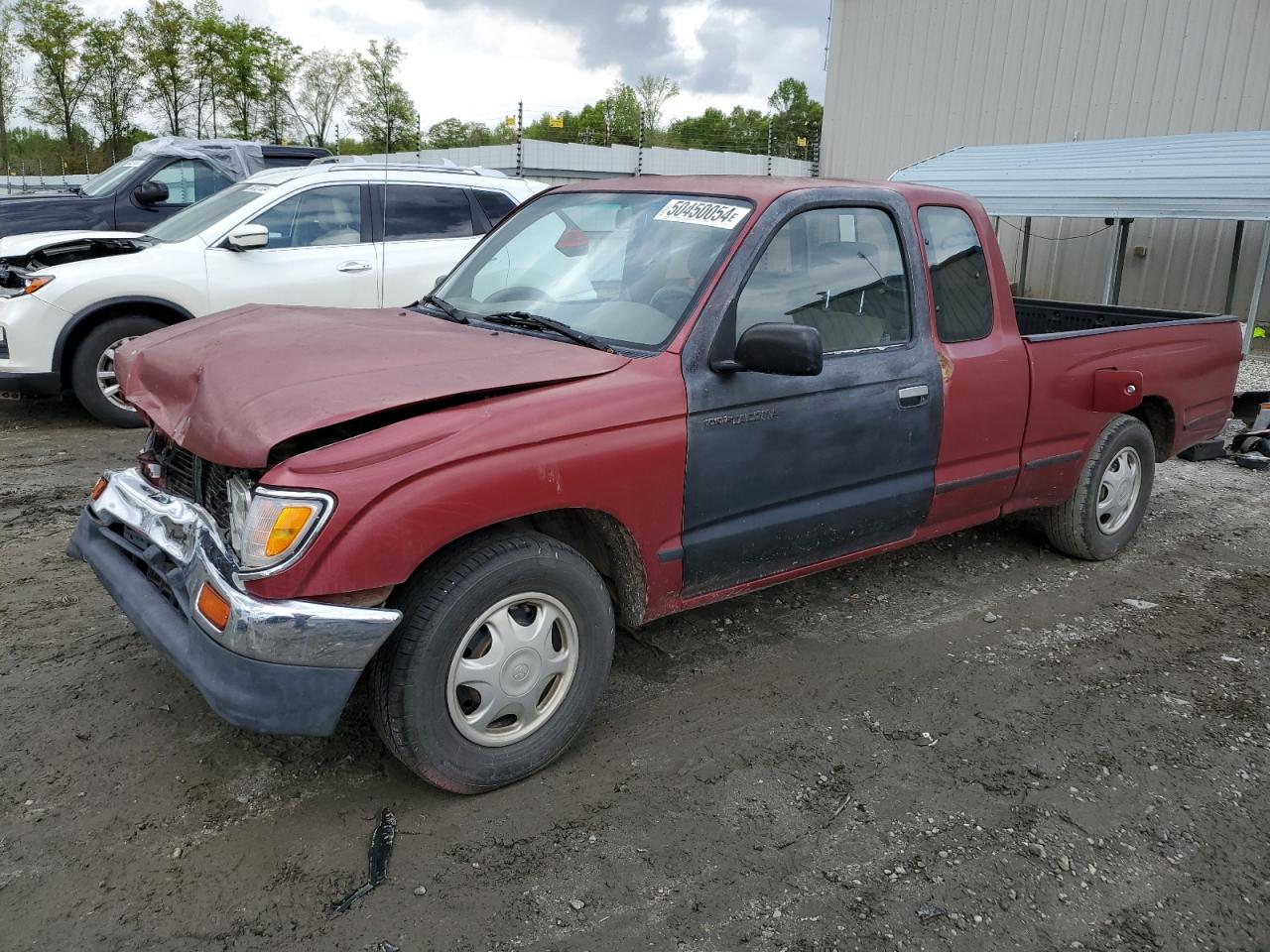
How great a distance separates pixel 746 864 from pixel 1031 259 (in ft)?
57.2

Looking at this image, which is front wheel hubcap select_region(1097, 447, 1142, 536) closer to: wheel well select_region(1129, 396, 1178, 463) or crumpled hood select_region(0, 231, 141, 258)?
wheel well select_region(1129, 396, 1178, 463)

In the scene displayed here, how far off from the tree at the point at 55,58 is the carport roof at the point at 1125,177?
37.2 meters

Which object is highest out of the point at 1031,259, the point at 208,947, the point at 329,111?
the point at 329,111

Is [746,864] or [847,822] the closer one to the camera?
[746,864]

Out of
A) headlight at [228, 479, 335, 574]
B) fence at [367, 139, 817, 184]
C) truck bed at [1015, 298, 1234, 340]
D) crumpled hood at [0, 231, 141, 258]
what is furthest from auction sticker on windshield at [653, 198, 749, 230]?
fence at [367, 139, 817, 184]

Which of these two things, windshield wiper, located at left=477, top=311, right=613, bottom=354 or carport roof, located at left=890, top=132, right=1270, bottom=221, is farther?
carport roof, located at left=890, top=132, right=1270, bottom=221

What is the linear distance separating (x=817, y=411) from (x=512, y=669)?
57.1 inches

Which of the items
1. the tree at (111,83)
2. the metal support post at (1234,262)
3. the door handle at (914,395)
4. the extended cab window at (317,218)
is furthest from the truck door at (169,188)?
the tree at (111,83)

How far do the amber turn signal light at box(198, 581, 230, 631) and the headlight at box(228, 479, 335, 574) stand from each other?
0.40 ft

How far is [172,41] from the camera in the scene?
42.5 m

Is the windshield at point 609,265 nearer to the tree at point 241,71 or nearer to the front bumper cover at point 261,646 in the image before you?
the front bumper cover at point 261,646

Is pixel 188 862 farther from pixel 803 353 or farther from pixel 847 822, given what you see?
pixel 803 353

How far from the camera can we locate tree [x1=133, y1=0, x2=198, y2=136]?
41.8 meters

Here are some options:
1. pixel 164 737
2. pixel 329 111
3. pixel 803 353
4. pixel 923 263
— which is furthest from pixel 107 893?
pixel 329 111
